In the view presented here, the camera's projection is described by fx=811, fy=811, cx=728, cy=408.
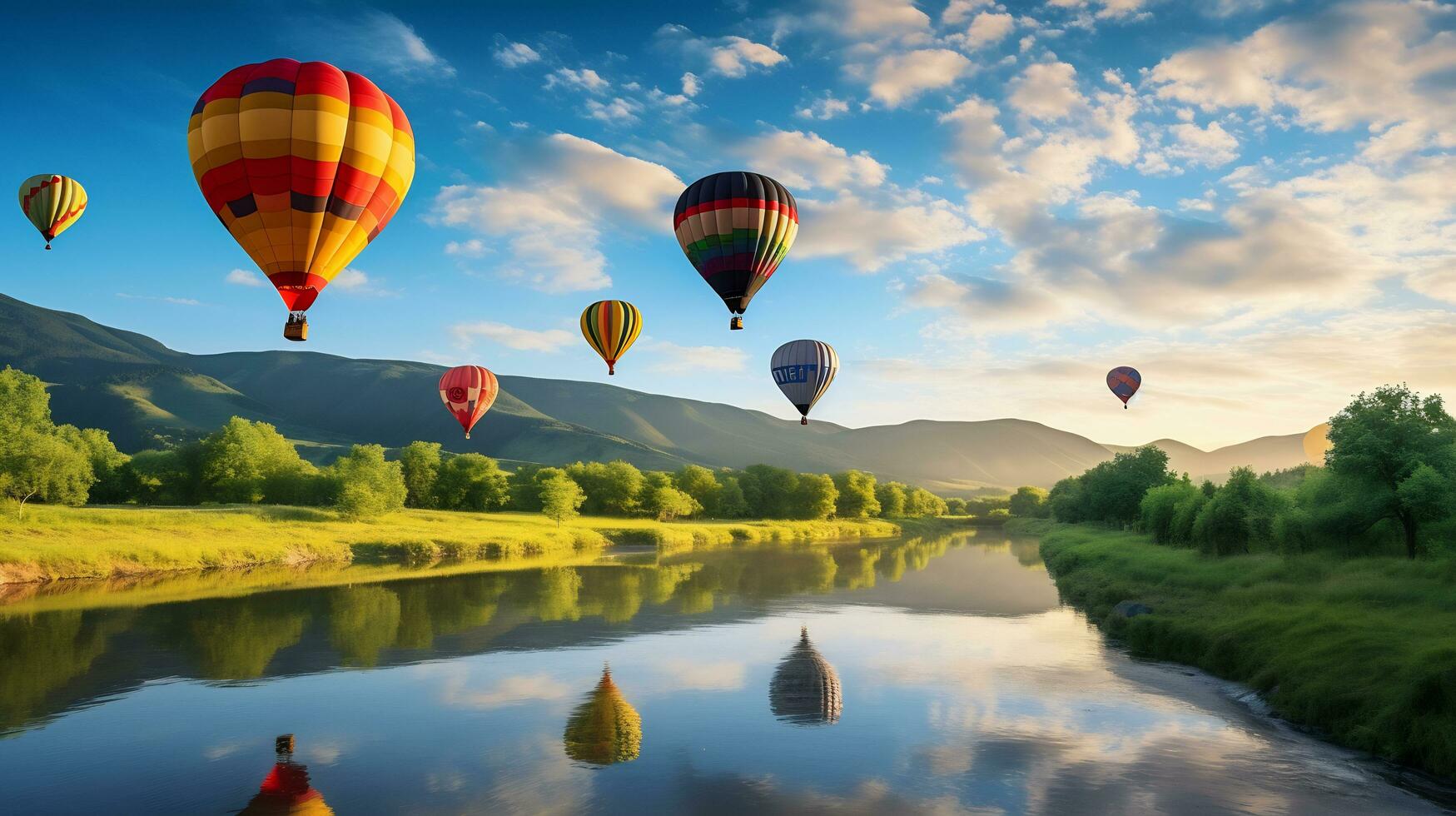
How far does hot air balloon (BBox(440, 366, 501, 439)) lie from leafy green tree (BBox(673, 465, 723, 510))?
206 ft

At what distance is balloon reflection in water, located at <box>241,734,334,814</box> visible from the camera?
15.2m

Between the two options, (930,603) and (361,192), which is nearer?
(361,192)

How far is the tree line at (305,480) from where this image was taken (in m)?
61.2

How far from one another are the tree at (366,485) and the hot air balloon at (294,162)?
4945cm

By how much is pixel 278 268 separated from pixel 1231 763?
32.1 meters

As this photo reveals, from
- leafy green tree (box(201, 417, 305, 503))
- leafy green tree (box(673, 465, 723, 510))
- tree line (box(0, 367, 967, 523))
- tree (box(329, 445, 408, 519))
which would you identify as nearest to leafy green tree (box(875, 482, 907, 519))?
tree line (box(0, 367, 967, 523))

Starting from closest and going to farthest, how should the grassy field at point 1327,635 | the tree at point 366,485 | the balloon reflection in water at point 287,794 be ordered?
the balloon reflection in water at point 287,794 < the grassy field at point 1327,635 < the tree at point 366,485

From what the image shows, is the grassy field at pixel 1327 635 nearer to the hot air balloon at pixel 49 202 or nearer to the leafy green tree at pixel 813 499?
the hot air balloon at pixel 49 202

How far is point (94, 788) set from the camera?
1602 cm

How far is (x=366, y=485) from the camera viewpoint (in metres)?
75.4

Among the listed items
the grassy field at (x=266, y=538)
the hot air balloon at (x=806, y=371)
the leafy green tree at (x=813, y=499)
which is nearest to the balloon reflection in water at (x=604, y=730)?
the hot air balloon at (x=806, y=371)

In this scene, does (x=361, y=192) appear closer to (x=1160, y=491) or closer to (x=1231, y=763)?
(x=1231, y=763)

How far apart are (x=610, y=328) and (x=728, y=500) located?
256 feet

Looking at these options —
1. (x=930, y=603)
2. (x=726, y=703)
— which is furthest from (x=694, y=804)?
(x=930, y=603)
